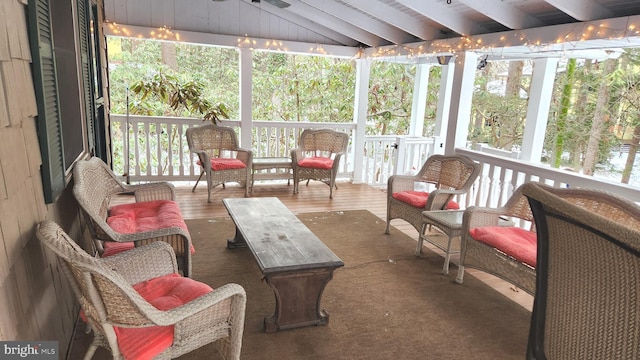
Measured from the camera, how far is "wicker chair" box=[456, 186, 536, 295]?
101 inches

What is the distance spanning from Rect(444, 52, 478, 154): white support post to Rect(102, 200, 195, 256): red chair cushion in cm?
320

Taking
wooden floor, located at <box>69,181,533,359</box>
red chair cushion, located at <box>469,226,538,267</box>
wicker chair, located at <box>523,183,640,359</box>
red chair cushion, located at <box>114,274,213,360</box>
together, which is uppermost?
wicker chair, located at <box>523,183,640,359</box>

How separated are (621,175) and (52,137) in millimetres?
8634

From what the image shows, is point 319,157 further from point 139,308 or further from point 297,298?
point 139,308

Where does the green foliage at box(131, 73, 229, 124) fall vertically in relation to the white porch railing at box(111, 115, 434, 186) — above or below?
above

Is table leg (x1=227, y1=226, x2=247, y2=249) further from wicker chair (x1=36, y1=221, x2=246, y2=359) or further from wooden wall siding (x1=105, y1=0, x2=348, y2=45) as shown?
wooden wall siding (x1=105, y1=0, x2=348, y2=45)

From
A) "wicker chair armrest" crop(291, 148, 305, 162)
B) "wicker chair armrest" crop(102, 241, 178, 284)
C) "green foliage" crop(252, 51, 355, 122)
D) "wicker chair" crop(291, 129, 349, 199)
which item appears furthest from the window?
"green foliage" crop(252, 51, 355, 122)

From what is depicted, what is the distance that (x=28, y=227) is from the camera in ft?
5.41

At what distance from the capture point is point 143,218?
2.92 metres

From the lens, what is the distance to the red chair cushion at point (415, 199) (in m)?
3.70

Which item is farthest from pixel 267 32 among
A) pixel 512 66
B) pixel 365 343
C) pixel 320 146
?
pixel 512 66

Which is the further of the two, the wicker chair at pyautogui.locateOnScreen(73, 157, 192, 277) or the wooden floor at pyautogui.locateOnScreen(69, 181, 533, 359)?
the wooden floor at pyautogui.locateOnScreen(69, 181, 533, 359)

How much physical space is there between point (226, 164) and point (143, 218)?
222 centimetres

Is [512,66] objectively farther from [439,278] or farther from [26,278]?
[26,278]
